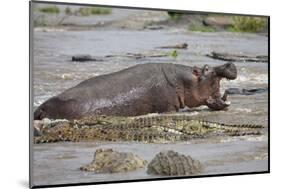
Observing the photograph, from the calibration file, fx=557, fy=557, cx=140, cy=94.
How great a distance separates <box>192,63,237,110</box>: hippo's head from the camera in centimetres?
380

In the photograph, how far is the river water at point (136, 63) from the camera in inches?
134

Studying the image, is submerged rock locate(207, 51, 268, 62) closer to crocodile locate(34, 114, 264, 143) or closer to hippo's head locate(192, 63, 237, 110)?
hippo's head locate(192, 63, 237, 110)

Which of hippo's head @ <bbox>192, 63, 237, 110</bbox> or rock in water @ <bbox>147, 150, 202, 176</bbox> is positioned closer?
rock in water @ <bbox>147, 150, 202, 176</bbox>

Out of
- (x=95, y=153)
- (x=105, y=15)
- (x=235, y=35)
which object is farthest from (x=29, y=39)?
(x=235, y=35)

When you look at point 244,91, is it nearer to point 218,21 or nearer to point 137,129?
point 218,21

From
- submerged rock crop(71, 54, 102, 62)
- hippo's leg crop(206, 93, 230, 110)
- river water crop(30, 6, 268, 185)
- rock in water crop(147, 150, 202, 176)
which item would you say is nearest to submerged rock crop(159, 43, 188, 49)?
river water crop(30, 6, 268, 185)

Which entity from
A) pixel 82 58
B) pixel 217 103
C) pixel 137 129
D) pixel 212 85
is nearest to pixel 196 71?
pixel 212 85

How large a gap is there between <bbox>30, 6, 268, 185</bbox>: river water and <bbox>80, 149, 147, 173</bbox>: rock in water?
0.03 metres

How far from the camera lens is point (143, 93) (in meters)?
3.66

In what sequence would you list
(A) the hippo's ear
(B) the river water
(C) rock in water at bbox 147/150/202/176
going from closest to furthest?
(B) the river water, (C) rock in water at bbox 147/150/202/176, (A) the hippo's ear

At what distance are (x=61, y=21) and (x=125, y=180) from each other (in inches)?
42.7

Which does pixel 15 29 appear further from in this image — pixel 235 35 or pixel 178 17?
pixel 235 35
